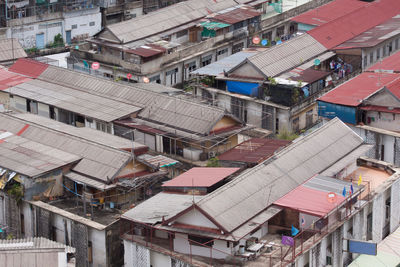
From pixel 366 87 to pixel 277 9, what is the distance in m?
31.0

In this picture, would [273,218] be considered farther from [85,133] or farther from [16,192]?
[85,133]

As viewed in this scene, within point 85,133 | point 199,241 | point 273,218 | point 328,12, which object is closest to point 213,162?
point 273,218

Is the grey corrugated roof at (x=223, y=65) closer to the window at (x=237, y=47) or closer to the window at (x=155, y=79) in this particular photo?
the window at (x=155, y=79)

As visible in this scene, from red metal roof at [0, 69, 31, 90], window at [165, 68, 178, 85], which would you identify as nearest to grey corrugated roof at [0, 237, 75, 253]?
red metal roof at [0, 69, 31, 90]

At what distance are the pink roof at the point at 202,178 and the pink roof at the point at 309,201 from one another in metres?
3.86

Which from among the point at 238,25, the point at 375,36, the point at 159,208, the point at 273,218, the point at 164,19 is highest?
the point at 164,19

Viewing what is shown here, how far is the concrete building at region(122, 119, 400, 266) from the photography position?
41.3 m

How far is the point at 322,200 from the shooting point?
43.9 metres

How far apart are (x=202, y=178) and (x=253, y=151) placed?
5.76 m

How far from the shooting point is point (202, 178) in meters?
46.2

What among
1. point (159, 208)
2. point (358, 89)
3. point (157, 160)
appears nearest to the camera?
point (159, 208)

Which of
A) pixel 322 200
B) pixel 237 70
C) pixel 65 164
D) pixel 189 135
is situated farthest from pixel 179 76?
pixel 322 200

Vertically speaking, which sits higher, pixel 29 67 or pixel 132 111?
pixel 29 67

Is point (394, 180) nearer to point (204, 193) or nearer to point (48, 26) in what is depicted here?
point (204, 193)
